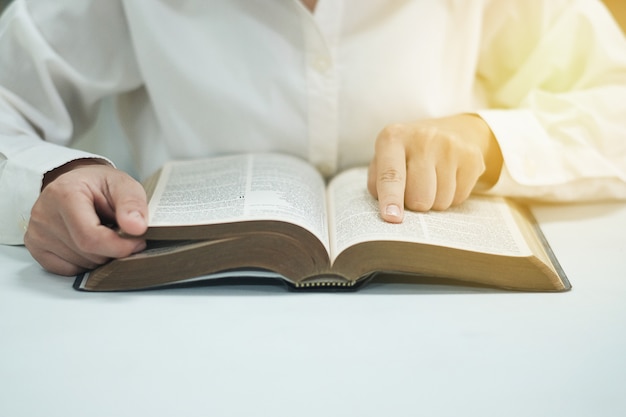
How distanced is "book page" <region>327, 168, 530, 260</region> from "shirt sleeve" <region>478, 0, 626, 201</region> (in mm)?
79

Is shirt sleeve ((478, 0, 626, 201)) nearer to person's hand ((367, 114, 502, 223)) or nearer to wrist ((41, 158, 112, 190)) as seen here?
person's hand ((367, 114, 502, 223))

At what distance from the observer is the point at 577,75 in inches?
44.1

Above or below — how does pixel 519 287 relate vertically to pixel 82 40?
below

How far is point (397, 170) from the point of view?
0.86 m

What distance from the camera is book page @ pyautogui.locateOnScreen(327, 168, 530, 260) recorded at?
785 mm

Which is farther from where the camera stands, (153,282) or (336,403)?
(153,282)

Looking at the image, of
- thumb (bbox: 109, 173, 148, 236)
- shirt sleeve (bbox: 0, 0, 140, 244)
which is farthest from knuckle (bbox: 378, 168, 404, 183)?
shirt sleeve (bbox: 0, 0, 140, 244)

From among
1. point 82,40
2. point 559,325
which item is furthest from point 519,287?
point 82,40

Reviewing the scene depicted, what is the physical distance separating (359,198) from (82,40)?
462mm

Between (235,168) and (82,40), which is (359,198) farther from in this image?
(82,40)

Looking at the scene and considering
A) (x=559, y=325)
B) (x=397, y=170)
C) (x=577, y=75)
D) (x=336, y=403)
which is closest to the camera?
(x=336, y=403)

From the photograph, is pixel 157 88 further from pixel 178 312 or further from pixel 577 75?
pixel 577 75

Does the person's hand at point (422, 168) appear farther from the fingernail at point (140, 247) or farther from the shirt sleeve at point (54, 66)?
the shirt sleeve at point (54, 66)

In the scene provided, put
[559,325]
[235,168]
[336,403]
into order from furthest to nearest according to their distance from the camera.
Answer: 1. [235,168]
2. [559,325]
3. [336,403]
